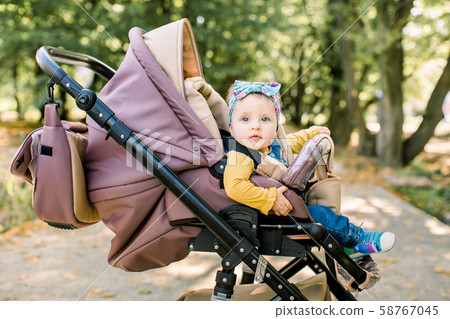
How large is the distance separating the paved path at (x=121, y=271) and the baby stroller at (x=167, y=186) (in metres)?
1.20

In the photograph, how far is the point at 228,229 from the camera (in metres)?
1.82

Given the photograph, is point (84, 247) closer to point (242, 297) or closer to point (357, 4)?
point (242, 297)

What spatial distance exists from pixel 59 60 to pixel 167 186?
3.14 feet

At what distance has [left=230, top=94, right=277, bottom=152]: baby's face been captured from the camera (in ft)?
6.40

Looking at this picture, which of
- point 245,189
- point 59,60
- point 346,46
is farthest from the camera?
point 346,46

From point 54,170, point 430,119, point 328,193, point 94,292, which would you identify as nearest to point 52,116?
point 54,170

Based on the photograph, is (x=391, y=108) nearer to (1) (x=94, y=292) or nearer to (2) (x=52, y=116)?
(1) (x=94, y=292)

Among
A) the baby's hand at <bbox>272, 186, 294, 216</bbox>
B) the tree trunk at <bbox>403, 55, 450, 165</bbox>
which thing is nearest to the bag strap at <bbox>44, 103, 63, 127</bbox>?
the baby's hand at <bbox>272, 186, 294, 216</bbox>

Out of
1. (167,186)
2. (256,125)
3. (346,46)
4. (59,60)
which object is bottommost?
(167,186)

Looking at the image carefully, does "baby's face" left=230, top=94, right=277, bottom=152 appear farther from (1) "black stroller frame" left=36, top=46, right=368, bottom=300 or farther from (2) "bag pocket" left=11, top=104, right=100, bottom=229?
(2) "bag pocket" left=11, top=104, right=100, bottom=229

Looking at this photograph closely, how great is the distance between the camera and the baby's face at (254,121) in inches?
76.9

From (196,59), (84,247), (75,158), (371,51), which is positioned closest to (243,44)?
(371,51)

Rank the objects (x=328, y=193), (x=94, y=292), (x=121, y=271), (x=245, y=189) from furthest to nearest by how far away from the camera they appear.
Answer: (x=121, y=271)
(x=94, y=292)
(x=328, y=193)
(x=245, y=189)
